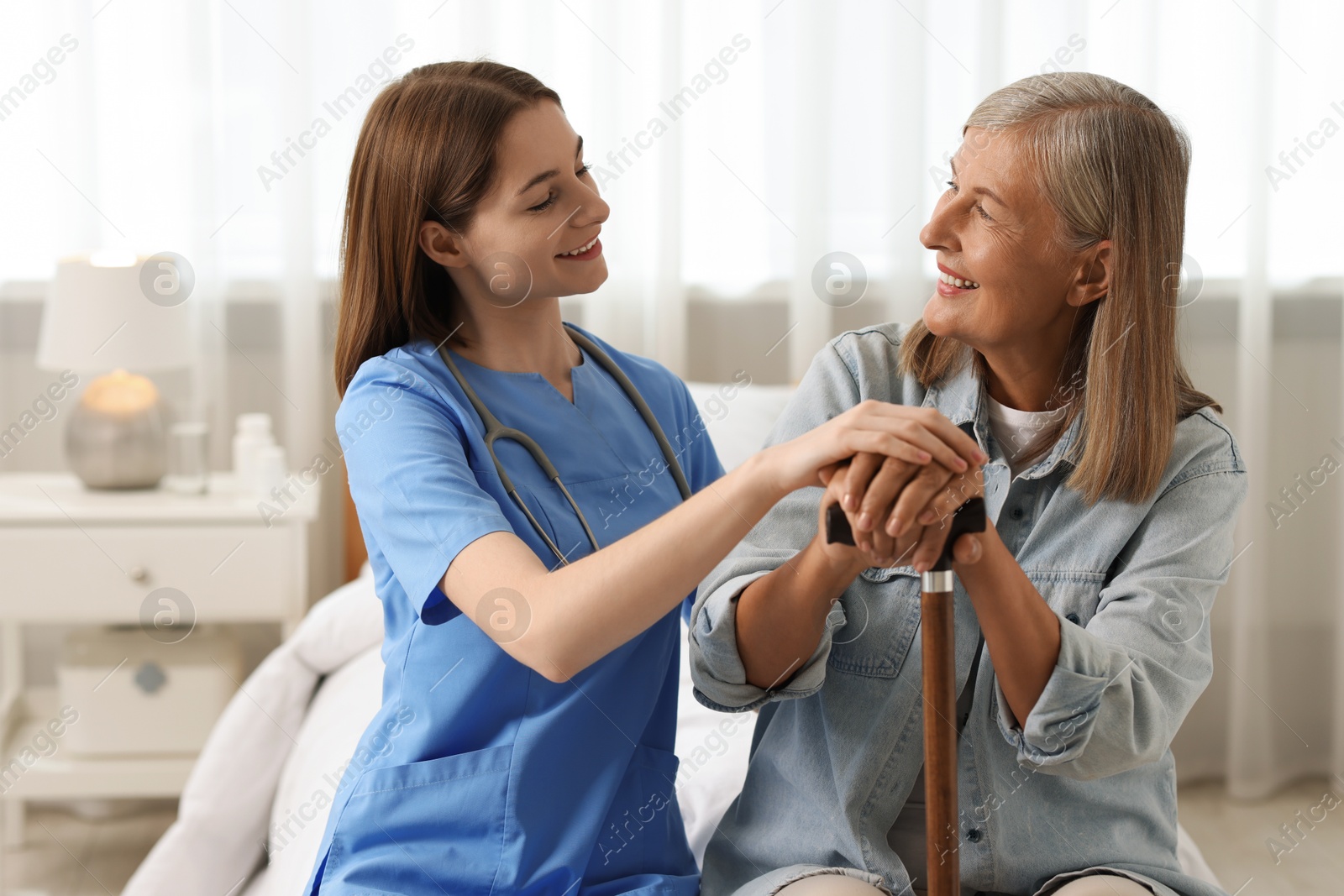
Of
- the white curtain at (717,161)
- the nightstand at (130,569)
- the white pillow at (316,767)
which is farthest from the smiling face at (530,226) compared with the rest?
the white curtain at (717,161)

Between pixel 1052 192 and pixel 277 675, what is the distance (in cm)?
154

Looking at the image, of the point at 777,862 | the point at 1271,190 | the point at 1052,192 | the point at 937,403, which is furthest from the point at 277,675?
the point at 1271,190

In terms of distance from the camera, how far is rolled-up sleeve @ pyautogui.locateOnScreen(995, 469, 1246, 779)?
3.25ft

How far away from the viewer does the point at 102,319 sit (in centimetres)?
222

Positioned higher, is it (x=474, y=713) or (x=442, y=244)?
(x=442, y=244)

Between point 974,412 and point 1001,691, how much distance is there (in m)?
0.29

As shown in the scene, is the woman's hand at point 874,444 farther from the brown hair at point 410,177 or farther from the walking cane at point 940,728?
the brown hair at point 410,177

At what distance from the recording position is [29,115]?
2.48 m

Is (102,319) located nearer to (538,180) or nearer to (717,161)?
(717,161)

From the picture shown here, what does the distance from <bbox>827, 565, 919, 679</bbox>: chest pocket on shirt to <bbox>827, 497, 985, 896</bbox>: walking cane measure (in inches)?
8.7

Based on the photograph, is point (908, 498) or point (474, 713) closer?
point (908, 498)

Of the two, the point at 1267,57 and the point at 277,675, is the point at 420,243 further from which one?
the point at 1267,57

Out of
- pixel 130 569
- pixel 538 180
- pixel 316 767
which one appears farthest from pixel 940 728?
pixel 130 569

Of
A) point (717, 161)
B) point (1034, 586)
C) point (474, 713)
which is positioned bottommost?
point (474, 713)
